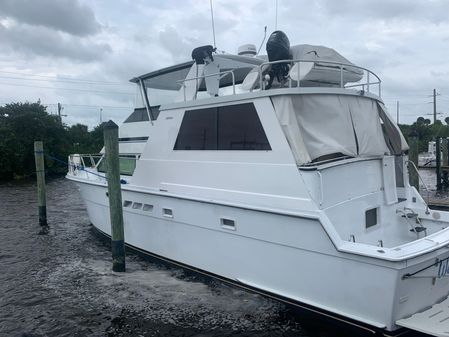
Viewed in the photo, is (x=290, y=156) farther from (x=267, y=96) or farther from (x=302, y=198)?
(x=267, y=96)

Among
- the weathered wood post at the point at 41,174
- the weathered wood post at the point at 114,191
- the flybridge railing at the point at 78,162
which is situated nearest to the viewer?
the weathered wood post at the point at 114,191

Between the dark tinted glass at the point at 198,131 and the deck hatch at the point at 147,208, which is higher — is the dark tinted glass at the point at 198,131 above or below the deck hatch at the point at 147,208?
above

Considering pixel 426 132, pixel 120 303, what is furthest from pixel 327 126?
pixel 426 132

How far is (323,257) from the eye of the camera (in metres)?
5.12

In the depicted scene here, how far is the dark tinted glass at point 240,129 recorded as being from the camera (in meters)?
6.06

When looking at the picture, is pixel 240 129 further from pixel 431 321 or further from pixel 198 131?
pixel 431 321

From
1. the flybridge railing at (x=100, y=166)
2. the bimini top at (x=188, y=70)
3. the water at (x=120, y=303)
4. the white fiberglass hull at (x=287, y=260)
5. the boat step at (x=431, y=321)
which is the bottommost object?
the water at (x=120, y=303)

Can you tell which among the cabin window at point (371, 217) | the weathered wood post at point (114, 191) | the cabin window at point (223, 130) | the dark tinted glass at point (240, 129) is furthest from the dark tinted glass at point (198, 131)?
the cabin window at point (371, 217)

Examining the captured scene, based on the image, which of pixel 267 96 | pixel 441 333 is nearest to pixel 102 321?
pixel 267 96

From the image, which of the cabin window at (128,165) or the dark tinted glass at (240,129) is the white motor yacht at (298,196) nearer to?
the dark tinted glass at (240,129)

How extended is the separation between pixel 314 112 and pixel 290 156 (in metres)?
0.83

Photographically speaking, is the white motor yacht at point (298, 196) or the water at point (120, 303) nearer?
the white motor yacht at point (298, 196)

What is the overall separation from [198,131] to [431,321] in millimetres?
4257

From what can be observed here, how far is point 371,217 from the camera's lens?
6.12 meters
